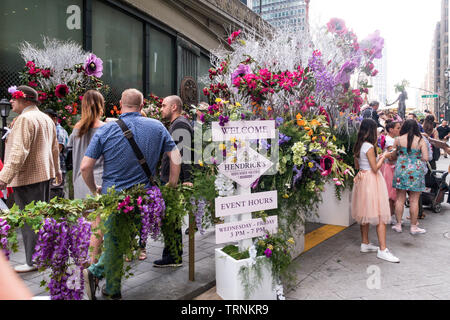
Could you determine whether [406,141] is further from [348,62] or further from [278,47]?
[278,47]

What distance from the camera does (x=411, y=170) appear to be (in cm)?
604

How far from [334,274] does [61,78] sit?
5347 mm

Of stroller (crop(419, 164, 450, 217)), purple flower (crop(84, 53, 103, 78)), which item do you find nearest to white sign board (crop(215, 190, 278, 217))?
purple flower (crop(84, 53, 103, 78))

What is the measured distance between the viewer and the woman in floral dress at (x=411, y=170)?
19.7 ft

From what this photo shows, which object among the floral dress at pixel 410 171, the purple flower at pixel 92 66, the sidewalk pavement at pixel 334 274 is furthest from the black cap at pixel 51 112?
the floral dress at pixel 410 171

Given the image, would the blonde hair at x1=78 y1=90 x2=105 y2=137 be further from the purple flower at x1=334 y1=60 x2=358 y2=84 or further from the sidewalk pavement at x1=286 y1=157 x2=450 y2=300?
the purple flower at x1=334 y1=60 x2=358 y2=84

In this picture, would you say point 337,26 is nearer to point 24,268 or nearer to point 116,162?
point 116,162

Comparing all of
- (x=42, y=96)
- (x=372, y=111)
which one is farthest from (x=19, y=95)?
(x=372, y=111)

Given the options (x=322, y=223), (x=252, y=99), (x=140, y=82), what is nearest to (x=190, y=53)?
(x=140, y=82)

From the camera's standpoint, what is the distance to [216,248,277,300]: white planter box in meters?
3.27

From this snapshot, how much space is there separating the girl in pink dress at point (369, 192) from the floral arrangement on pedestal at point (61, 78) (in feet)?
14.4

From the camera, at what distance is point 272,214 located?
375 cm

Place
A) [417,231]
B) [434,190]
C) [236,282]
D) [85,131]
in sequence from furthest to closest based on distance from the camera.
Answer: [434,190]
[417,231]
[85,131]
[236,282]

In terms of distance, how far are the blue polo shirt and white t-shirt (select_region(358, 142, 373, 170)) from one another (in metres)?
3.00
